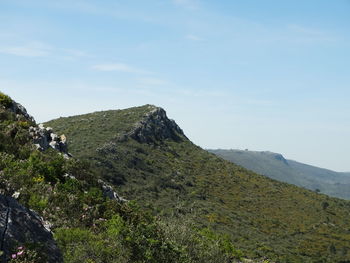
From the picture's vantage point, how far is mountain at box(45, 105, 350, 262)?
2008 inches

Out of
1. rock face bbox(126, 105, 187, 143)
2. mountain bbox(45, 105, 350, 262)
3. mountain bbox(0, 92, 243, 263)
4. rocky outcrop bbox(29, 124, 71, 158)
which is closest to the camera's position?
mountain bbox(0, 92, 243, 263)

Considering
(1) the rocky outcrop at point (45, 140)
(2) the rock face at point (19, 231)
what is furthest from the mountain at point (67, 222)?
(1) the rocky outcrop at point (45, 140)

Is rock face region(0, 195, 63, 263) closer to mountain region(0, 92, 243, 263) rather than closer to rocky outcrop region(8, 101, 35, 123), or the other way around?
mountain region(0, 92, 243, 263)

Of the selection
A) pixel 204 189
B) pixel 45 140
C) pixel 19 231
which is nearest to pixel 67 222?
pixel 19 231

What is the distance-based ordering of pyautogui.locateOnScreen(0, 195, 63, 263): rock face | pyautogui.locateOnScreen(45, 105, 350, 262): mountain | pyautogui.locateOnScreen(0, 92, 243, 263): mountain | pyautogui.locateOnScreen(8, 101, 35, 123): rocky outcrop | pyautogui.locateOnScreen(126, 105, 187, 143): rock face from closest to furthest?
pyautogui.locateOnScreen(0, 195, 63, 263): rock face, pyautogui.locateOnScreen(0, 92, 243, 263): mountain, pyautogui.locateOnScreen(8, 101, 35, 123): rocky outcrop, pyautogui.locateOnScreen(45, 105, 350, 262): mountain, pyautogui.locateOnScreen(126, 105, 187, 143): rock face

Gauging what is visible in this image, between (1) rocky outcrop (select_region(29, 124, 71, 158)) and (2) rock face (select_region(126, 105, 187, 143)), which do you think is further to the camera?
(2) rock face (select_region(126, 105, 187, 143))

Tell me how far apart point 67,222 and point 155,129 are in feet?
223

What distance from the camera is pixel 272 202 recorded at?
69000mm

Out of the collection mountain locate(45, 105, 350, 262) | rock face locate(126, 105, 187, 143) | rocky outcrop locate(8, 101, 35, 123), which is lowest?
mountain locate(45, 105, 350, 262)

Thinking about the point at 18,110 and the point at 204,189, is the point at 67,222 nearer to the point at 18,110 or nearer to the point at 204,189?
the point at 18,110

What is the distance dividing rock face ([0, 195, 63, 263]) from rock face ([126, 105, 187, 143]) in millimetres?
63905

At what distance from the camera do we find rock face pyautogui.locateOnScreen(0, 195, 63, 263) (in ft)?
26.4

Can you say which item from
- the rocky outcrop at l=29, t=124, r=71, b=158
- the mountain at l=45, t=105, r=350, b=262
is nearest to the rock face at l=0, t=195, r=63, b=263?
the rocky outcrop at l=29, t=124, r=71, b=158

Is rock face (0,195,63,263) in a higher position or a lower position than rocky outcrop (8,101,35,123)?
lower
